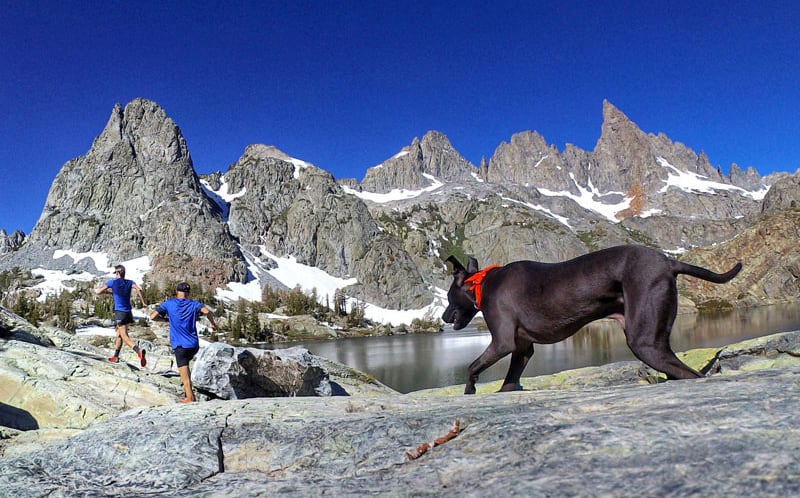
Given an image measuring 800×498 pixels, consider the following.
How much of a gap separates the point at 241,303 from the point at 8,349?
645 feet

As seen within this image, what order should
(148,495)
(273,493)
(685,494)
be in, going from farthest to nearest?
(148,495), (273,493), (685,494)

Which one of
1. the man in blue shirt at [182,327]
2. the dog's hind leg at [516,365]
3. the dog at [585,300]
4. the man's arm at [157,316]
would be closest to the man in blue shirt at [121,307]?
the man's arm at [157,316]

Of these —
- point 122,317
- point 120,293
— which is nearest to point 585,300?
point 122,317

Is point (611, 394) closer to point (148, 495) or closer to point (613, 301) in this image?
point (613, 301)

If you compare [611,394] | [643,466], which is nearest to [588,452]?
[643,466]

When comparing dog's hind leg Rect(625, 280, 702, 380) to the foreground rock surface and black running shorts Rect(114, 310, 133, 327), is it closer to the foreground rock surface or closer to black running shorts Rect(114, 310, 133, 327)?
the foreground rock surface

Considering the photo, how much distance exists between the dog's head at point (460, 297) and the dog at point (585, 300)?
0.12m

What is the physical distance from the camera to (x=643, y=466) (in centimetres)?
328

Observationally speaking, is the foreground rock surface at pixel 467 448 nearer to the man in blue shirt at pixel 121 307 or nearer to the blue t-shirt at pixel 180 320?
the blue t-shirt at pixel 180 320

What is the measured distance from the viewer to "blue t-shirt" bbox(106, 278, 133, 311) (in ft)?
51.0

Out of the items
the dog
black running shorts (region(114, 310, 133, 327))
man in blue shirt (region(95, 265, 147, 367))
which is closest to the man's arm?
man in blue shirt (region(95, 265, 147, 367))

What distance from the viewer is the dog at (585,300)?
5.78 m

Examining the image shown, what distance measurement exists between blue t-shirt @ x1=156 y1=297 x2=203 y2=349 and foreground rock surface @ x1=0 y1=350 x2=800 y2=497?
467cm

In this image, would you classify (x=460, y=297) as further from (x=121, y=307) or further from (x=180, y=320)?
(x=121, y=307)
